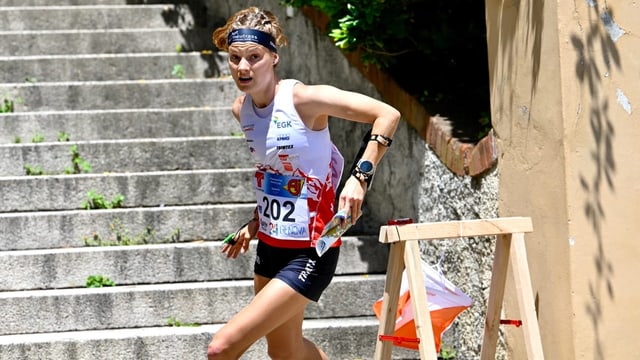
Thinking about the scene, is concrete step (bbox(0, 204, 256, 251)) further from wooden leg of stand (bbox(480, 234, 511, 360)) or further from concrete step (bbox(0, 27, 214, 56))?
wooden leg of stand (bbox(480, 234, 511, 360))

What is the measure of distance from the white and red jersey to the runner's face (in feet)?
0.43

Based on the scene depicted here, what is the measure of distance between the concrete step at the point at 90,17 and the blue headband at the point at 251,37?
15.7ft

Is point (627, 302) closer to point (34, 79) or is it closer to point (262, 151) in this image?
point (262, 151)

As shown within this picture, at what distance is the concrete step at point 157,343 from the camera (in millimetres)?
6012

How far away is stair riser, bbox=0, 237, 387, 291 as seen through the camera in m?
6.56

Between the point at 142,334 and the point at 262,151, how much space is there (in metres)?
1.82

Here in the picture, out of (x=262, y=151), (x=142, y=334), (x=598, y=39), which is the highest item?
(x=598, y=39)

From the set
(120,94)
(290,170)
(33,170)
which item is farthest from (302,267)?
(120,94)

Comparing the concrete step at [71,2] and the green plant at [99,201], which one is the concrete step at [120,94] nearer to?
the green plant at [99,201]

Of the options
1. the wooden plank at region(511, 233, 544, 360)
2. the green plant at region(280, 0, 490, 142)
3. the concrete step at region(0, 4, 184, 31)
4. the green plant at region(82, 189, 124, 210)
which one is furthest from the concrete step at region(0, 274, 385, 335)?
the concrete step at region(0, 4, 184, 31)

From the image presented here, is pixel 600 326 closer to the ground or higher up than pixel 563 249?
closer to the ground

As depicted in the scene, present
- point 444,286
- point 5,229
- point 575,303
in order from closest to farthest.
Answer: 1. point 575,303
2. point 444,286
3. point 5,229

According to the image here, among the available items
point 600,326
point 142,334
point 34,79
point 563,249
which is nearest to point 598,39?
point 563,249

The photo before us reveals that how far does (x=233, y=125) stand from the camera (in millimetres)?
8133
